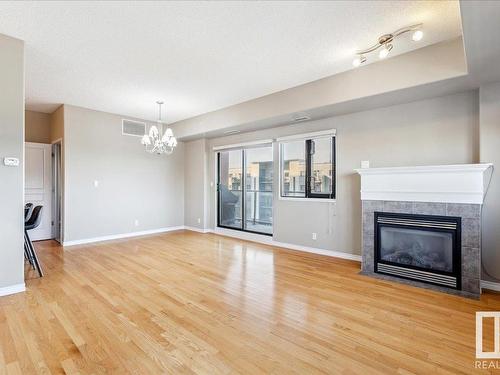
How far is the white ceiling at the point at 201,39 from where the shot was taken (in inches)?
95.2

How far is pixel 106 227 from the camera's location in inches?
233

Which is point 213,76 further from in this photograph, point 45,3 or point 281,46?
point 45,3

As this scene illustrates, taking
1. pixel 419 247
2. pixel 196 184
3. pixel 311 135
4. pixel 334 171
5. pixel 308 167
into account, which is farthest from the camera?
pixel 196 184

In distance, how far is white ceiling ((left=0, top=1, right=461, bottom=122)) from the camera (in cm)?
242

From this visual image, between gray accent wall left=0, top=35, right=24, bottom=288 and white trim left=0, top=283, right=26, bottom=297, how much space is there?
33 mm

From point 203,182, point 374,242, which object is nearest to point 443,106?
point 374,242

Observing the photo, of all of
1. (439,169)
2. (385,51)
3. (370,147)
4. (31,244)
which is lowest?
(31,244)

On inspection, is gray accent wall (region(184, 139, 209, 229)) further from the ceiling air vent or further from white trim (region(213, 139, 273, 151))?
the ceiling air vent

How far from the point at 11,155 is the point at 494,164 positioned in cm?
569

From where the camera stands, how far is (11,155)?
301cm

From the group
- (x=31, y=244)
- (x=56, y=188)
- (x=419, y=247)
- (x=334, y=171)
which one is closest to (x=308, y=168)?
(x=334, y=171)

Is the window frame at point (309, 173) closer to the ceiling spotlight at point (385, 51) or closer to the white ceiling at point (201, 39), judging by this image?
the white ceiling at point (201, 39)

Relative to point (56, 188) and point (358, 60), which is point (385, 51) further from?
point (56, 188)

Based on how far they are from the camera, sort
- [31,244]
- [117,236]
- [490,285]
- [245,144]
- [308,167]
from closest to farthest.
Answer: [490,285] → [31,244] → [308,167] → [245,144] → [117,236]
